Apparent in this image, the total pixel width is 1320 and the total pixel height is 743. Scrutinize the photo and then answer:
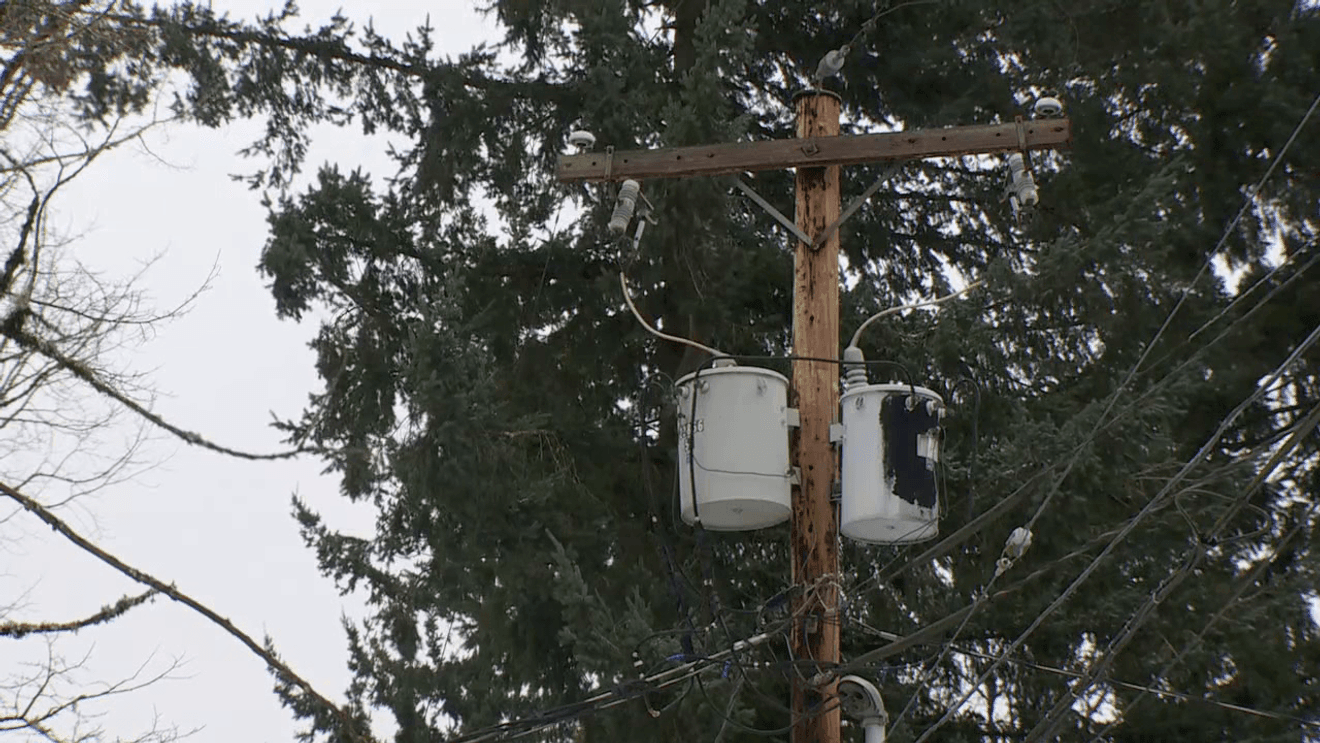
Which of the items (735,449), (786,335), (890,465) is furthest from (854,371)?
(786,335)

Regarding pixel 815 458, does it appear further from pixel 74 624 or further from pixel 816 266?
pixel 74 624

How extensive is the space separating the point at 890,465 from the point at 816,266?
1167 millimetres

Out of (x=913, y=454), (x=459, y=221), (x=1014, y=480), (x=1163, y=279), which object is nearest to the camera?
(x=913, y=454)

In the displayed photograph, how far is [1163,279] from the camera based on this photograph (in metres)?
10.4

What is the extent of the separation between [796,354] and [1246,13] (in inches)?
243

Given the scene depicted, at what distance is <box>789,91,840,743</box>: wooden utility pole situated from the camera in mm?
6430

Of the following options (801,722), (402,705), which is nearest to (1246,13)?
(801,722)

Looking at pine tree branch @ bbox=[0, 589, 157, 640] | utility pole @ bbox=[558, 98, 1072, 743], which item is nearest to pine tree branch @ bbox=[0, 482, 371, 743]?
pine tree branch @ bbox=[0, 589, 157, 640]

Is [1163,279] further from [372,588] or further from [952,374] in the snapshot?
[372,588]

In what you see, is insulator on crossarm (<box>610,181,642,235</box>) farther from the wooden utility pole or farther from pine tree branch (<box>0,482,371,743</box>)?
pine tree branch (<box>0,482,371,743</box>)

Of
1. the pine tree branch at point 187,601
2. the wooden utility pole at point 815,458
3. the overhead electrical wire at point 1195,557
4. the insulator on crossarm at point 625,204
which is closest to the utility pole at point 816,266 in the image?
the wooden utility pole at point 815,458

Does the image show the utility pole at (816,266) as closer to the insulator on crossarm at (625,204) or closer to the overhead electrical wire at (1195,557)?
the insulator on crossarm at (625,204)

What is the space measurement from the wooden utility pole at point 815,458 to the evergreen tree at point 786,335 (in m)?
1.59

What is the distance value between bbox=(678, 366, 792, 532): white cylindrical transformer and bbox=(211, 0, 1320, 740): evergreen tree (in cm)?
179
